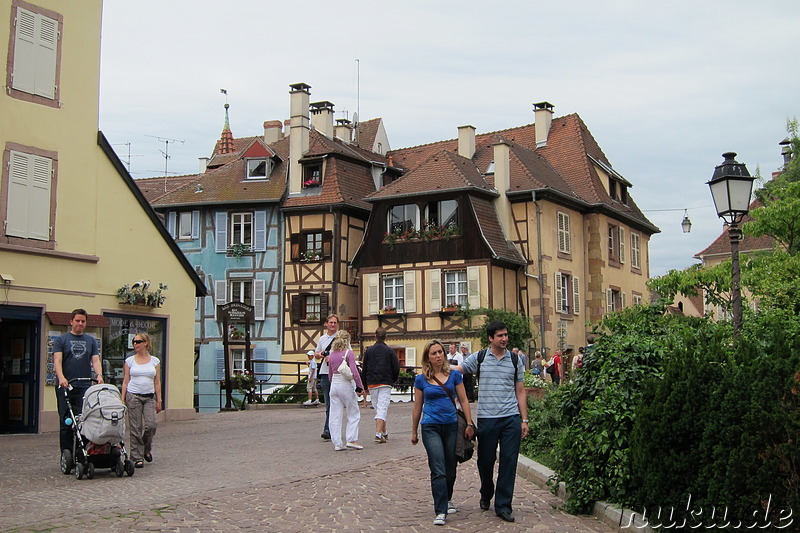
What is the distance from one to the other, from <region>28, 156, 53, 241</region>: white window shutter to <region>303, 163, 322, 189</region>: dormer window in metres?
24.4

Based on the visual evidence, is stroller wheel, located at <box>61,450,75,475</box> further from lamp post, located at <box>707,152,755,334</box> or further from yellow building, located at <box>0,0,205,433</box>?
lamp post, located at <box>707,152,755,334</box>

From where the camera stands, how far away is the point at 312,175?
145 feet

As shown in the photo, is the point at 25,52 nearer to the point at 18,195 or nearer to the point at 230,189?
the point at 18,195

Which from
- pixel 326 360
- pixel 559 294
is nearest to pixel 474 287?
pixel 559 294

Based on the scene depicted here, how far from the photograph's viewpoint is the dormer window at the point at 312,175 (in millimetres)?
43781

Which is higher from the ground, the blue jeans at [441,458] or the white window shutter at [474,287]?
the white window shutter at [474,287]

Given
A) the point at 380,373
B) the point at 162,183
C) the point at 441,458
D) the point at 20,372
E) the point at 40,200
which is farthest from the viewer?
the point at 162,183

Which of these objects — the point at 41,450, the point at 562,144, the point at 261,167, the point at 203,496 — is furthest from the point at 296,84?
the point at 203,496

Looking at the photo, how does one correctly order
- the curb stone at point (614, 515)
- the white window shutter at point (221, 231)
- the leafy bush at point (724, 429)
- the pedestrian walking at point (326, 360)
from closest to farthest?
the leafy bush at point (724, 429), the curb stone at point (614, 515), the pedestrian walking at point (326, 360), the white window shutter at point (221, 231)

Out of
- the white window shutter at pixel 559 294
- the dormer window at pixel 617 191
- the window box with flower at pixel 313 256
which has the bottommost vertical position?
the white window shutter at pixel 559 294

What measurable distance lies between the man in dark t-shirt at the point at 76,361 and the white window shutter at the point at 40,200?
7551 mm

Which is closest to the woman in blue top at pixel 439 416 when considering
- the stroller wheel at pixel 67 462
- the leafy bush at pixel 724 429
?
the leafy bush at pixel 724 429

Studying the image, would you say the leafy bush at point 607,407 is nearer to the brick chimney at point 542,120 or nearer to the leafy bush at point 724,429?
the leafy bush at point 724,429

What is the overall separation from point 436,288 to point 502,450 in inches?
1230
